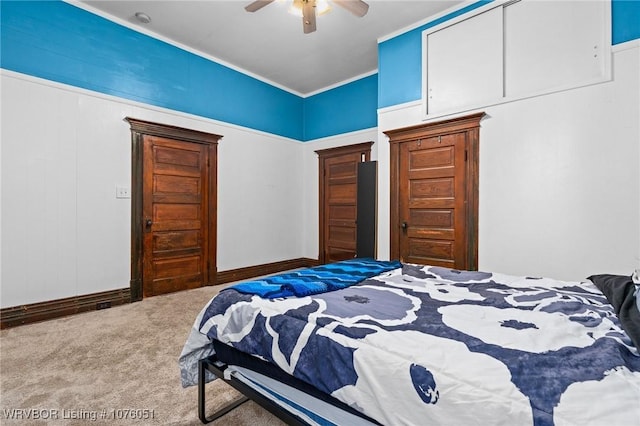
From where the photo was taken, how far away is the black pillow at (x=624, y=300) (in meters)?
1.01

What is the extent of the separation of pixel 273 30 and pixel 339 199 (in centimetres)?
274

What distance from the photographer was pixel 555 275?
9.59 ft

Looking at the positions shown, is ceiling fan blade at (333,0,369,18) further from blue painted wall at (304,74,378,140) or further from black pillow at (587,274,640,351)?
black pillow at (587,274,640,351)

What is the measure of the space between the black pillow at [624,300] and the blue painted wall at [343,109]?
3.93 metres

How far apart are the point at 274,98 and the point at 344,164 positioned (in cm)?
174

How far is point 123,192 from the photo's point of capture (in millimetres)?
3674

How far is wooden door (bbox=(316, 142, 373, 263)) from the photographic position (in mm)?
5230

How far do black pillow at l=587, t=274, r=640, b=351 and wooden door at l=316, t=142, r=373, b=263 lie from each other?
3703mm

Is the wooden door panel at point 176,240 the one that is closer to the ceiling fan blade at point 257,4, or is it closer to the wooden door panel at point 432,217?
the ceiling fan blade at point 257,4

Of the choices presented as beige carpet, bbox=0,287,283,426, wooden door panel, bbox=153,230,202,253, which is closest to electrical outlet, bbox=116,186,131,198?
wooden door panel, bbox=153,230,202,253

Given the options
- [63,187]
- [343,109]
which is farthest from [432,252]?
[63,187]

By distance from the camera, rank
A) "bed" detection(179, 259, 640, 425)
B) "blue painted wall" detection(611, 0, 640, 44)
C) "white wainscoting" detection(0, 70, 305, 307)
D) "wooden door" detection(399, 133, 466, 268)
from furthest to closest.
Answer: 1. "wooden door" detection(399, 133, 466, 268)
2. "white wainscoting" detection(0, 70, 305, 307)
3. "blue painted wall" detection(611, 0, 640, 44)
4. "bed" detection(179, 259, 640, 425)

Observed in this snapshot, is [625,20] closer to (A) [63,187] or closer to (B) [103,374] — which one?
(B) [103,374]

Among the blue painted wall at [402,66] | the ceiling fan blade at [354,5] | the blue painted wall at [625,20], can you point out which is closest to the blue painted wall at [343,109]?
the blue painted wall at [402,66]
